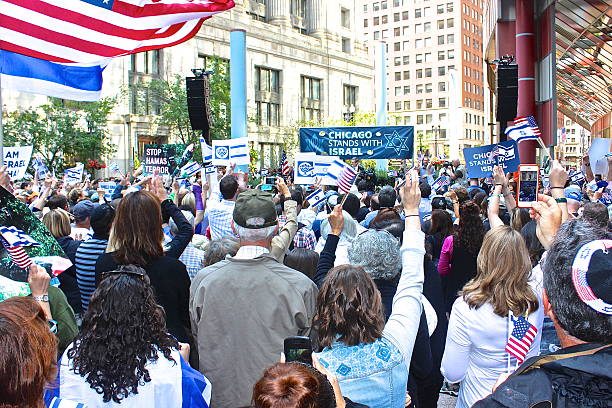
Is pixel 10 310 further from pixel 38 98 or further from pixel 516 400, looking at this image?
pixel 38 98

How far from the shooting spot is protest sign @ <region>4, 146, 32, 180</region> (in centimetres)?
1142

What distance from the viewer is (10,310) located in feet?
6.97

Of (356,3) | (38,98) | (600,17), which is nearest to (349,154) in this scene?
(600,17)

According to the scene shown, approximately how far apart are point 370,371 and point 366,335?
163 millimetres

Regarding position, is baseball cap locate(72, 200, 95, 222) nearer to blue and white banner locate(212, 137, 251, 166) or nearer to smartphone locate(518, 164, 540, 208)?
smartphone locate(518, 164, 540, 208)

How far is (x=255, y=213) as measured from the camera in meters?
3.75

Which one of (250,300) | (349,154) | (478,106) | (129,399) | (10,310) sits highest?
(478,106)

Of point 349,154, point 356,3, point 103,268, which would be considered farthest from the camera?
point 356,3

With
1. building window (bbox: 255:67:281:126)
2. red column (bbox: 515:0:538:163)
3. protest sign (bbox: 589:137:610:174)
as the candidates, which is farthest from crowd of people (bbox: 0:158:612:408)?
building window (bbox: 255:67:281:126)

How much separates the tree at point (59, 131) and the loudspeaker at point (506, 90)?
84.0 ft

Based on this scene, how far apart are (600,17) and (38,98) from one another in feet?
107

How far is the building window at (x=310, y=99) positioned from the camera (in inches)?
2625

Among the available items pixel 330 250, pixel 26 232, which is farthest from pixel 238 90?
pixel 26 232

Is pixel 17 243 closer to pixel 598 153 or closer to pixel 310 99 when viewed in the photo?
pixel 598 153
